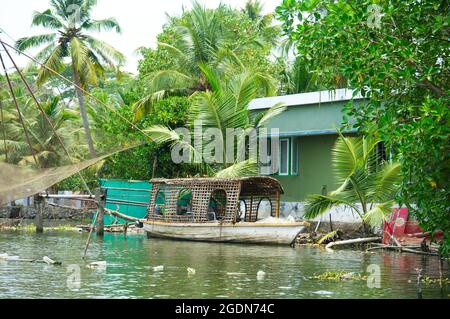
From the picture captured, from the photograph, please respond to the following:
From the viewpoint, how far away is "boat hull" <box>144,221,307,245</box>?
20.8m

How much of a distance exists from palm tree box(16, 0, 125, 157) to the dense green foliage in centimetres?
2142

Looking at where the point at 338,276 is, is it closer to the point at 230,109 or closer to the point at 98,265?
the point at 98,265

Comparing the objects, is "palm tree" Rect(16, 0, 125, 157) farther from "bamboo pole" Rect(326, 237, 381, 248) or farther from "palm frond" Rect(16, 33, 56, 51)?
"bamboo pole" Rect(326, 237, 381, 248)

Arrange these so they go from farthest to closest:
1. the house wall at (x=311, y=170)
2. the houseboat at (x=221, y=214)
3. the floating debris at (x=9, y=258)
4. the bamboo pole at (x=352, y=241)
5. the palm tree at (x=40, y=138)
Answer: the palm tree at (x=40, y=138) → the house wall at (x=311, y=170) → the houseboat at (x=221, y=214) → the bamboo pole at (x=352, y=241) → the floating debris at (x=9, y=258)

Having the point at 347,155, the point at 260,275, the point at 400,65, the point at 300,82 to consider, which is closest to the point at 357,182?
the point at 347,155

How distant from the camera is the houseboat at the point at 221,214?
2119 centimetres

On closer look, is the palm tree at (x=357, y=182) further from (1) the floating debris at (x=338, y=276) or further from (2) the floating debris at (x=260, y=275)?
(2) the floating debris at (x=260, y=275)

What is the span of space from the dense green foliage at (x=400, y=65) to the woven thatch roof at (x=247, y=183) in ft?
31.7

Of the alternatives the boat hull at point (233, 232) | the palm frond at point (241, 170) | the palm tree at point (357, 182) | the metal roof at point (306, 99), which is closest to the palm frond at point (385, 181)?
the palm tree at point (357, 182)

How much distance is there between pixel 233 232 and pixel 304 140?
4.41m
